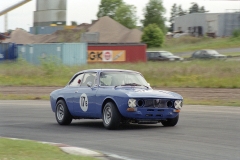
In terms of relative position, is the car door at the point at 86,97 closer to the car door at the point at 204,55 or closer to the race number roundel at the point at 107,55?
the race number roundel at the point at 107,55

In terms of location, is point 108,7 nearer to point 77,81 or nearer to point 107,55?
point 107,55

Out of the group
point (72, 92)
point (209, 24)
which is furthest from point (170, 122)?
point (209, 24)

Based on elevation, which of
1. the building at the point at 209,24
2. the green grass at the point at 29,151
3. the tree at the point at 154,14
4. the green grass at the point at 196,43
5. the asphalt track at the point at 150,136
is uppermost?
the tree at the point at 154,14

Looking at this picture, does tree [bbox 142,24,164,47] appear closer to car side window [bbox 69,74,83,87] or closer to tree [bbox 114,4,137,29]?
tree [bbox 114,4,137,29]

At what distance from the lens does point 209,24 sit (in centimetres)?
11300

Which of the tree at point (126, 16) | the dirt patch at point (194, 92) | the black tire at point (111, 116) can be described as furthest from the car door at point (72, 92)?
the tree at point (126, 16)

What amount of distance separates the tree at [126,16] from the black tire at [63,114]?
107 m

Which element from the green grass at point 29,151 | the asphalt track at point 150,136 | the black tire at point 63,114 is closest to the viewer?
the green grass at point 29,151

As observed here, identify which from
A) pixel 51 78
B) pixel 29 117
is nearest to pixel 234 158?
pixel 29 117

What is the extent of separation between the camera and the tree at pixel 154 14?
400 ft

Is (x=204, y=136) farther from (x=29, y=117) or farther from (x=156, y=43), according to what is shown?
(x=156, y=43)

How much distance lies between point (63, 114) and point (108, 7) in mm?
118570

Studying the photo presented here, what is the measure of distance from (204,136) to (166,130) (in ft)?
4.64

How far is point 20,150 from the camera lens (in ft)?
32.1
